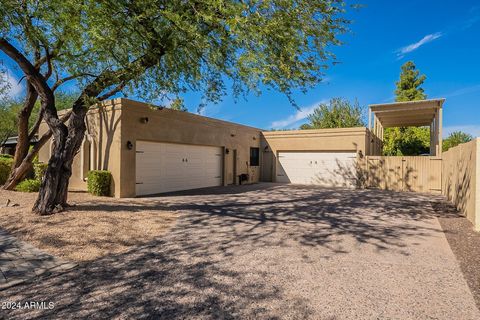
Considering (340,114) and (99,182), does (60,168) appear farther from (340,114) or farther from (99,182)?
(340,114)

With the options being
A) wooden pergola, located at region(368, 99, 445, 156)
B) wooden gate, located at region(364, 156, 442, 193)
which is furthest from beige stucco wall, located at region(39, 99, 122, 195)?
wooden pergola, located at region(368, 99, 445, 156)

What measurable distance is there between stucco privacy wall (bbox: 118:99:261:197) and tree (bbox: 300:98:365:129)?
1468 cm

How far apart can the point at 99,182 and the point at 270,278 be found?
26.4 feet

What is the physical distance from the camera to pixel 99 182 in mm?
9539

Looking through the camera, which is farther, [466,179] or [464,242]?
[466,179]

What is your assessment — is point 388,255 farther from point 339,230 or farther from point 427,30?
point 427,30

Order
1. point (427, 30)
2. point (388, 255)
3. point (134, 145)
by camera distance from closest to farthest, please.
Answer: point (388, 255) → point (134, 145) → point (427, 30)

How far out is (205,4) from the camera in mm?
5840

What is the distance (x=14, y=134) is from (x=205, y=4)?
2949 cm

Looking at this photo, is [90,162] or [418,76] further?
[418,76]

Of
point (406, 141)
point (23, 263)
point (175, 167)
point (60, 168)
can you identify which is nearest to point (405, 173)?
point (175, 167)

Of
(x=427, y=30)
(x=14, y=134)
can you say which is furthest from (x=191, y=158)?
(x=14, y=134)

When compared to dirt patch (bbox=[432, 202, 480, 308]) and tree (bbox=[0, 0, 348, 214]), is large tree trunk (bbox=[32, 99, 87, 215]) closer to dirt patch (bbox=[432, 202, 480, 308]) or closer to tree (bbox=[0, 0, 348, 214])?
tree (bbox=[0, 0, 348, 214])

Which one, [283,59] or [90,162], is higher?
[283,59]
